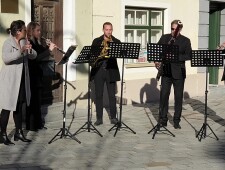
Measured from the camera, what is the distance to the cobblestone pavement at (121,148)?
675 centimetres

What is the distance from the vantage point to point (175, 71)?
355 inches

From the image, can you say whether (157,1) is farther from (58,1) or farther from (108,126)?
(108,126)

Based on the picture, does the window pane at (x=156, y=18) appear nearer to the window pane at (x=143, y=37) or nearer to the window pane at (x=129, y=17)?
the window pane at (x=143, y=37)

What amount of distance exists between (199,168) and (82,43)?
5.02 m

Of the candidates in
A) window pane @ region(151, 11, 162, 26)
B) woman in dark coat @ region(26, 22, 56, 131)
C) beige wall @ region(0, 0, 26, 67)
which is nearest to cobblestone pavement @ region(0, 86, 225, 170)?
woman in dark coat @ region(26, 22, 56, 131)

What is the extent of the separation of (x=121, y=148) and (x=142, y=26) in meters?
5.66

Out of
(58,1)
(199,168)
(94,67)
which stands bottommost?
(199,168)

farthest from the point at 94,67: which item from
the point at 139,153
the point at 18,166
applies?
the point at 18,166

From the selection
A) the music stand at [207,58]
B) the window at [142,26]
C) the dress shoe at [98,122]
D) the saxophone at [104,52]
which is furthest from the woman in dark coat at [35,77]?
the window at [142,26]

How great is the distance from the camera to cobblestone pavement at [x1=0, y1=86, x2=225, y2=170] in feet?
22.1

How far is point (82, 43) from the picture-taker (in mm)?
10875

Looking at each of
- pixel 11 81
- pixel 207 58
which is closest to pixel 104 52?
pixel 207 58

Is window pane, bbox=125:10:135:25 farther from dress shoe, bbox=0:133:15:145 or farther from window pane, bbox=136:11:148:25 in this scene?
dress shoe, bbox=0:133:15:145

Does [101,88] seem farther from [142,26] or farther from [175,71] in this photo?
[142,26]
